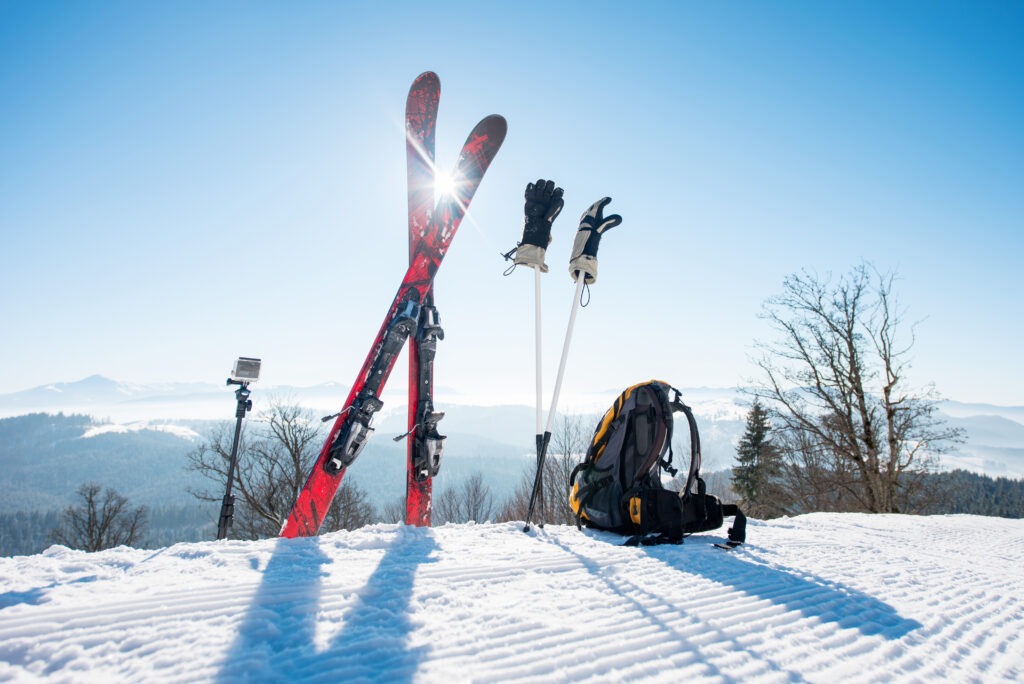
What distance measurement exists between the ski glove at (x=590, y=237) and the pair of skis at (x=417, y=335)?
143 cm

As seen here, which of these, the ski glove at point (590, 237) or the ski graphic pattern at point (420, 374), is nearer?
the ski glove at point (590, 237)

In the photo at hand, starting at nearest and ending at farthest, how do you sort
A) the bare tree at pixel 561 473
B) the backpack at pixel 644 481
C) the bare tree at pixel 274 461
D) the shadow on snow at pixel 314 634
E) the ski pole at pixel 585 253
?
the shadow on snow at pixel 314 634 < the backpack at pixel 644 481 < the ski pole at pixel 585 253 < the bare tree at pixel 561 473 < the bare tree at pixel 274 461

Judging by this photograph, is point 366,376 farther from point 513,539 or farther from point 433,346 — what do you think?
point 513,539

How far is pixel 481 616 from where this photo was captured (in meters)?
1.44

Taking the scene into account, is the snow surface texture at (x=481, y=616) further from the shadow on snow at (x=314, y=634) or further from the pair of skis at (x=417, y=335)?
the pair of skis at (x=417, y=335)

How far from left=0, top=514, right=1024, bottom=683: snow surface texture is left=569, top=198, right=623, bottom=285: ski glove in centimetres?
225

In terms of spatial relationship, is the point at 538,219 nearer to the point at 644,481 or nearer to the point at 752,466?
the point at 644,481

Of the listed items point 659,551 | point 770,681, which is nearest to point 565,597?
point 770,681

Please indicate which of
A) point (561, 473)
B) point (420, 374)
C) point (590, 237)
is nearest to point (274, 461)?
point (561, 473)

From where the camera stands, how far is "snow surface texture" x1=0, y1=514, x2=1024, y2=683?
1.11 meters

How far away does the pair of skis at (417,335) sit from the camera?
375cm

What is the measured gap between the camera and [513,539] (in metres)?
2.67

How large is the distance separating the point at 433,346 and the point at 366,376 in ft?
2.20

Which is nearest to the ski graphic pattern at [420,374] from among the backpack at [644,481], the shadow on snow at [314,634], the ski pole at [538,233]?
the ski pole at [538,233]
